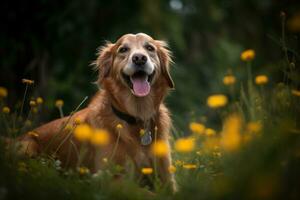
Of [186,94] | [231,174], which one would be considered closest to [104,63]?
[231,174]

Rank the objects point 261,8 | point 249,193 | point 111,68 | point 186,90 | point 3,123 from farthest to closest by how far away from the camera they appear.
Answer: point 261,8, point 186,90, point 111,68, point 3,123, point 249,193

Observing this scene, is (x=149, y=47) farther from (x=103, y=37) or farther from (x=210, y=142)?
(x=103, y=37)

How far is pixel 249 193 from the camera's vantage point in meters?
2.67

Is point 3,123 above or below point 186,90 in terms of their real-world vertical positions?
above

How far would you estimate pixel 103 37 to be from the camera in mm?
11930

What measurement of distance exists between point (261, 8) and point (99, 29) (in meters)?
5.95

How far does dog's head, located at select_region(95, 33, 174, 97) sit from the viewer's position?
5.68m

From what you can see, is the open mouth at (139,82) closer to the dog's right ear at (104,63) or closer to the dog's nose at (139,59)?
the dog's nose at (139,59)

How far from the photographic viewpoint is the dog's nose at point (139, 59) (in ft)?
18.4

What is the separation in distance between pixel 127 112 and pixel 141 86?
→ 33 centimetres

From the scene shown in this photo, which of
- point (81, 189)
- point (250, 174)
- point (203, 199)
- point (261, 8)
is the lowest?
point (81, 189)

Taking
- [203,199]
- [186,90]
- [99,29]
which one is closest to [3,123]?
[203,199]

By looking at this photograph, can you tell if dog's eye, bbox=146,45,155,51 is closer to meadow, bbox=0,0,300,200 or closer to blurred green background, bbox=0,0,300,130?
meadow, bbox=0,0,300,200

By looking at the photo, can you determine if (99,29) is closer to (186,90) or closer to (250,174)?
(186,90)
